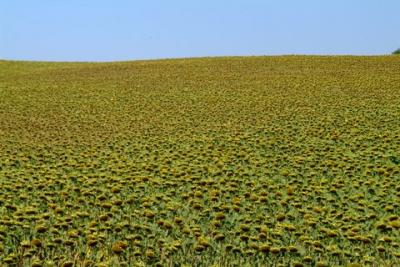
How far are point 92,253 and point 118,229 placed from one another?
709 millimetres

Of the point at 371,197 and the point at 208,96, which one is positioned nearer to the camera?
the point at 371,197

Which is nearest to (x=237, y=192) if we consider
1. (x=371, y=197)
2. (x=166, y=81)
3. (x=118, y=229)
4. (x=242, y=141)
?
(x=371, y=197)

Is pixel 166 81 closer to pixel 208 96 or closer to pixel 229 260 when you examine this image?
pixel 208 96

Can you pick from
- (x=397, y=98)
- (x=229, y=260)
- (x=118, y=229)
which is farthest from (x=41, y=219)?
(x=397, y=98)

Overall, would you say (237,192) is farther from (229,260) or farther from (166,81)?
(166,81)

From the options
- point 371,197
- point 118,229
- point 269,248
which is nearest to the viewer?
point 269,248

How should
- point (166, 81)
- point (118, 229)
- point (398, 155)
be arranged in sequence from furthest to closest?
point (166, 81), point (398, 155), point (118, 229)

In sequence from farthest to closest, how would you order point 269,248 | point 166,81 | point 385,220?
point 166,81
point 385,220
point 269,248

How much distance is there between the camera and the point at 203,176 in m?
11.2

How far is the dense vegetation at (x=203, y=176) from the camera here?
23.6 feet

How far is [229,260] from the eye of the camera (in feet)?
23.0

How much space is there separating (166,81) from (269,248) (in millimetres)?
23751

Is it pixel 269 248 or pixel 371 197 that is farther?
pixel 371 197

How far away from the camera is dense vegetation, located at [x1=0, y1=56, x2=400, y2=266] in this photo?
23.6 feet
